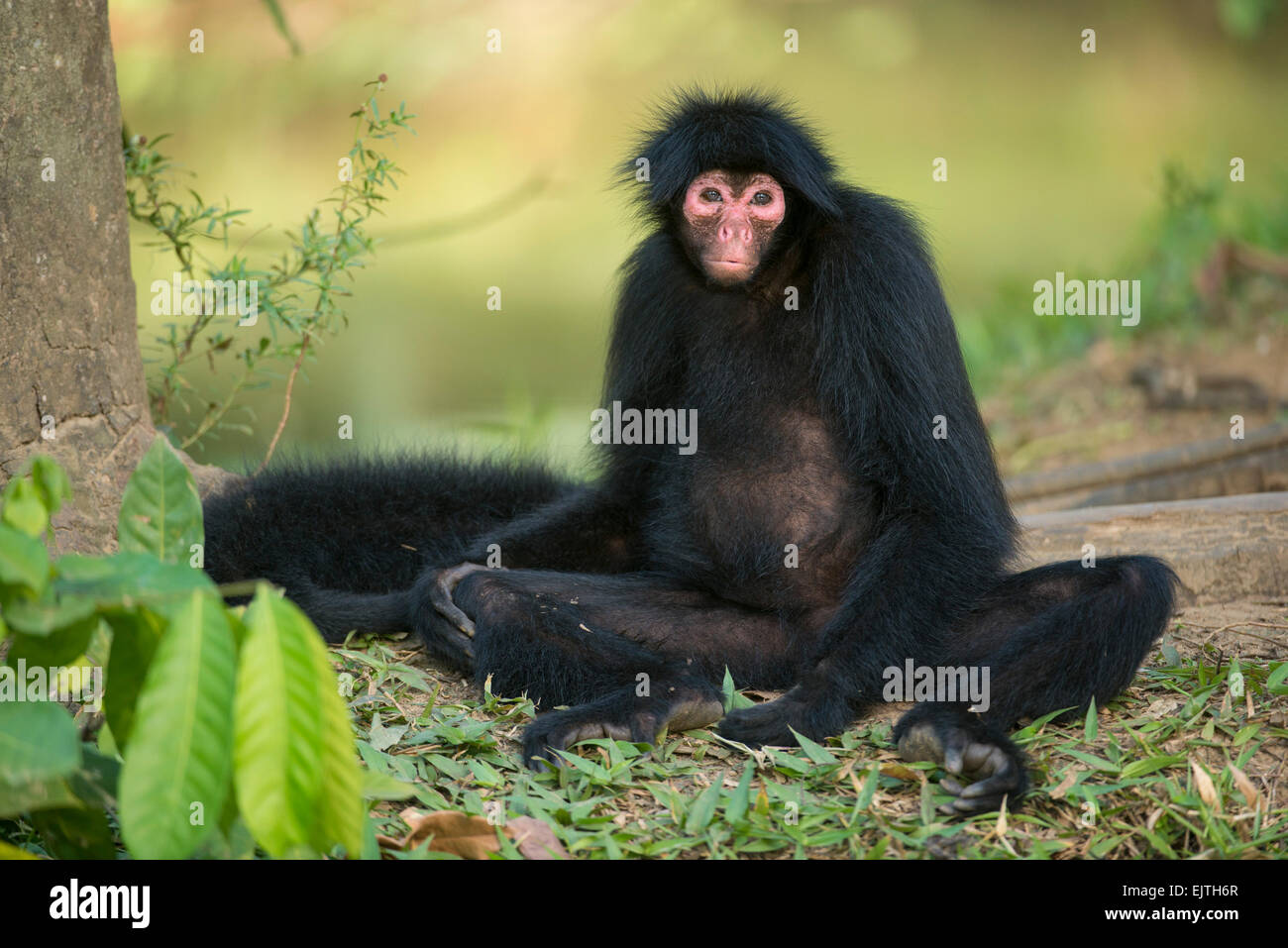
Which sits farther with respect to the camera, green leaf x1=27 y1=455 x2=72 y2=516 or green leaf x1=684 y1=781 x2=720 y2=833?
green leaf x1=684 y1=781 x2=720 y2=833

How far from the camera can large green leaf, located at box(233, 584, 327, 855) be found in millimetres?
2355

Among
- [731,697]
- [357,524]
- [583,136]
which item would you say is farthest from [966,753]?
[583,136]

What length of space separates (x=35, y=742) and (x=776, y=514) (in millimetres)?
3092

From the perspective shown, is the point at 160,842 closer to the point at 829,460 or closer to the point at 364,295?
the point at 829,460

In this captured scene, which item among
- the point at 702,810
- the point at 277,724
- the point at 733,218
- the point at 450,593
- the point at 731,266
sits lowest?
the point at 702,810

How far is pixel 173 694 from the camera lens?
7.93 feet

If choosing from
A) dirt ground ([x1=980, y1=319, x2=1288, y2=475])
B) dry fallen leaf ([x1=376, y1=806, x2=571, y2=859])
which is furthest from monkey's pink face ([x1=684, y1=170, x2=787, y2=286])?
dirt ground ([x1=980, y1=319, x2=1288, y2=475])

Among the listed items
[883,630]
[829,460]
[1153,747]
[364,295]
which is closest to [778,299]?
[829,460]

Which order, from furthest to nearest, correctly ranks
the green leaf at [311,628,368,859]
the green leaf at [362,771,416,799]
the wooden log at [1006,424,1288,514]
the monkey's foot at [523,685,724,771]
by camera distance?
the wooden log at [1006,424,1288,514] < the monkey's foot at [523,685,724,771] < the green leaf at [362,771,416,799] < the green leaf at [311,628,368,859]

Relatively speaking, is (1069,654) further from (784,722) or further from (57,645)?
(57,645)

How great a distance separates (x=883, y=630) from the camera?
4.68m

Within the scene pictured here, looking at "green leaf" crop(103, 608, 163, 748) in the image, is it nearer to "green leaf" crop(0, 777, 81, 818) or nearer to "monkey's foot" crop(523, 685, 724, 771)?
"green leaf" crop(0, 777, 81, 818)

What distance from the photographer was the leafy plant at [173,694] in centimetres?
239

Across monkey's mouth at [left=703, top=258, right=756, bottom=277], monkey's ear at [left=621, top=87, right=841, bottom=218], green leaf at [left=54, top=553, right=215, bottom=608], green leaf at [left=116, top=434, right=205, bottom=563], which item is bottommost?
green leaf at [left=54, top=553, right=215, bottom=608]
